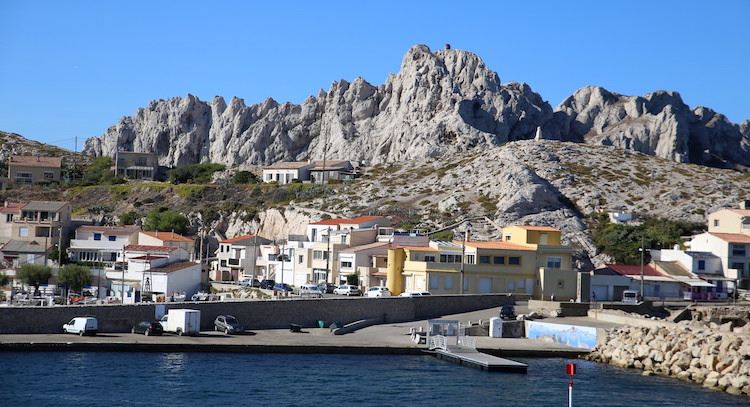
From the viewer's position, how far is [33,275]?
3263 inches

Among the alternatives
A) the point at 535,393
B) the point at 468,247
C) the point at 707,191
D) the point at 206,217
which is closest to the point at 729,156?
the point at 707,191

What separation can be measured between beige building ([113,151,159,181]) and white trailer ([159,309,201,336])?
4584 inches

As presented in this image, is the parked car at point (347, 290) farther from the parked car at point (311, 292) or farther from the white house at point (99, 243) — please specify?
the white house at point (99, 243)

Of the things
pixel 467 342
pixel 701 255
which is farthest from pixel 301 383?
pixel 701 255

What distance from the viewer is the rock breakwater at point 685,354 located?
45.3 m

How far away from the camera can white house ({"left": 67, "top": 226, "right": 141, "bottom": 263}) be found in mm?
95688

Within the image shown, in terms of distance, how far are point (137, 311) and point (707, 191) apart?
310 feet

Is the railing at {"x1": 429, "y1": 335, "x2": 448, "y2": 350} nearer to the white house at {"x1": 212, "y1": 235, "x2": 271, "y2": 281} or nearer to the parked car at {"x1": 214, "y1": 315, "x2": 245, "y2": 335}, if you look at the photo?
the parked car at {"x1": 214, "y1": 315, "x2": 245, "y2": 335}


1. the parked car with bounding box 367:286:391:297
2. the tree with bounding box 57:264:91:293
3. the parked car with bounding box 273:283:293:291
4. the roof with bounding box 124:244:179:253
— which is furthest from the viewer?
the roof with bounding box 124:244:179:253

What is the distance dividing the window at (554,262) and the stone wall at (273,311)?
920 centimetres

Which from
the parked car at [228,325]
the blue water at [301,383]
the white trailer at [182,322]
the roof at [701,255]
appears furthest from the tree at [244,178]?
the blue water at [301,383]

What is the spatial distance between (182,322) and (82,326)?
5.93m

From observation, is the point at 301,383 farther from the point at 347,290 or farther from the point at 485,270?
the point at 485,270

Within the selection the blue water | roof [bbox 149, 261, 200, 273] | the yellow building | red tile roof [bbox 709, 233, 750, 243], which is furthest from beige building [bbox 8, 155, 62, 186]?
red tile roof [bbox 709, 233, 750, 243]
